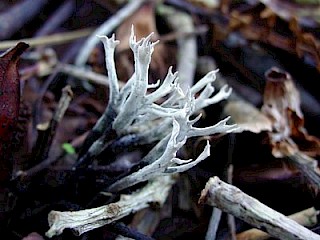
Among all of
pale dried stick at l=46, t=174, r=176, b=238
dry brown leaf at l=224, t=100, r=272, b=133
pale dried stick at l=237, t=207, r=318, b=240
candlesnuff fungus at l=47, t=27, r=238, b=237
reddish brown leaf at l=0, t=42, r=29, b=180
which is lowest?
pale dried stick at l=237, t=207, r=318, b=240

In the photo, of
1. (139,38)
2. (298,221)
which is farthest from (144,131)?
(139,38)

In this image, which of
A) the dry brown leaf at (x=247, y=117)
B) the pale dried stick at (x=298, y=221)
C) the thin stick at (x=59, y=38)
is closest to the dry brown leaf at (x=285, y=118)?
the dry brown leaf at (x=247, y=117)

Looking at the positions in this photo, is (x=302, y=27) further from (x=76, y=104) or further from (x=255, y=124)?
(x=76, y=104)

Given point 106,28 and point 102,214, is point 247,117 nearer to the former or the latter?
point 102,214

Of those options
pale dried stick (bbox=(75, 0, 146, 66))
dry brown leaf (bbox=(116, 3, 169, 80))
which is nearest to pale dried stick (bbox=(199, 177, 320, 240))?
dry brown leaf (bbox=(116, 3, 169, 80))

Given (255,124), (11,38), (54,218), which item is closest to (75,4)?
(11,38)

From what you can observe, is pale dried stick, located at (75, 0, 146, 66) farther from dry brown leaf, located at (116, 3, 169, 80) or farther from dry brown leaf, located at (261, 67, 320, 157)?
dry brown leaf, located at (261, 67, 320, 157)

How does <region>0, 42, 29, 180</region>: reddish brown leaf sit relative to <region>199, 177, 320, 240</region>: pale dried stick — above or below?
above

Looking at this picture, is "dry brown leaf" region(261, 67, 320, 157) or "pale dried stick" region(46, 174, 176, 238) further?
"dry brown leaf" region(261, 67, 320, 157)

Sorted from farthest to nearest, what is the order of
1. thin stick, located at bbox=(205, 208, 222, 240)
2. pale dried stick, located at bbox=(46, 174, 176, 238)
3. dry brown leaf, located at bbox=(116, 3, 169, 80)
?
dry brown leaf, located at bbox=(116, 3, 169, 80) < thin stick, located at bbox=(205, 208, 222, 240) < pale dried stick, located at bbox=(46, 174, 176, 238)
